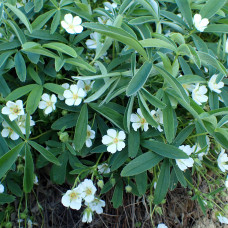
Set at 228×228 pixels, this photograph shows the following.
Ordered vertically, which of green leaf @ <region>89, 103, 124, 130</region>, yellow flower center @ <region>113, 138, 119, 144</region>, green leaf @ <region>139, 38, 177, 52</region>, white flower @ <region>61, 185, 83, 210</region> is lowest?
white flower @ <region>61, 185, 83, 210</region>

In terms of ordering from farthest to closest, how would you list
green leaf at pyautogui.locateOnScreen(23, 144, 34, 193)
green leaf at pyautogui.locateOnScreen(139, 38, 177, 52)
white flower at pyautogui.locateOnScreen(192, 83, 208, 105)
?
white flower at pyautogui.locateOnScreen(192, 83, 208, 105), green leaf at pyautogui.locateOnScreen(23, 144, 34, 193), green leaf at pyautogui.locateOnScreen(139, 38, 177, 52)

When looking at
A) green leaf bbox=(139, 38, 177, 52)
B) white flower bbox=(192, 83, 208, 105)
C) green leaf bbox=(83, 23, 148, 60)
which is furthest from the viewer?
white flower bbox=(192, 83, 208, 105)

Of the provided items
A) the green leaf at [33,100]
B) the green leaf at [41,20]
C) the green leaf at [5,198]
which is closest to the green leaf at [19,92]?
the green leaf at [33,100]

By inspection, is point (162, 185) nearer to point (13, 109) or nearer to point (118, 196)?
point (118, 196)

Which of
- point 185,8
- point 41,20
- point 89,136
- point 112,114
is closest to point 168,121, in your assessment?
point 112,114

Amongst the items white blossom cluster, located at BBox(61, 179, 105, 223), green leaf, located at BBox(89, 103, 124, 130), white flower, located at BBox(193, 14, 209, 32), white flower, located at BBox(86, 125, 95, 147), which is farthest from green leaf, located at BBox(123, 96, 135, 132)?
white flower, located at BBox(193, 14, 209, 32)

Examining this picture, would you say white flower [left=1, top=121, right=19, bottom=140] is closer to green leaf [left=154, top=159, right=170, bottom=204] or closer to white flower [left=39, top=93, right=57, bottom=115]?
white flower [left=39, top=93, right=57, bottom=115]

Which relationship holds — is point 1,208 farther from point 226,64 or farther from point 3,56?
point 226,64
